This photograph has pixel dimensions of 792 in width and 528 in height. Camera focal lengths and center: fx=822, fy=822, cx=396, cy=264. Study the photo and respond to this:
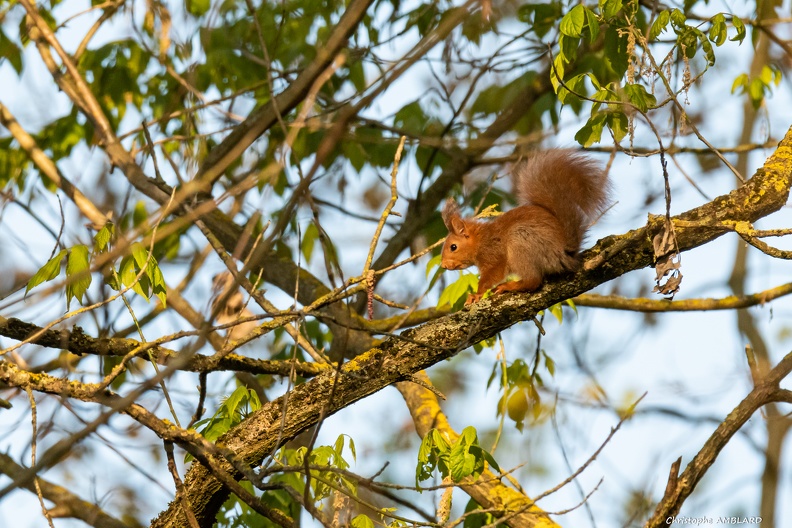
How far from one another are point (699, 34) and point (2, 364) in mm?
2272

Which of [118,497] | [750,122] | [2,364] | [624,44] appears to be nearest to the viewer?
[2,364]

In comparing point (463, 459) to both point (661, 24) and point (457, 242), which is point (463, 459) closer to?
point (661, 24)

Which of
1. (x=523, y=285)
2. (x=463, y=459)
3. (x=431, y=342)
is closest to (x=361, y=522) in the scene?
(x=463, y=459)

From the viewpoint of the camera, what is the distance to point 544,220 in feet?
10.9

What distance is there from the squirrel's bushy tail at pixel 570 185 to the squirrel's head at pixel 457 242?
62 cm

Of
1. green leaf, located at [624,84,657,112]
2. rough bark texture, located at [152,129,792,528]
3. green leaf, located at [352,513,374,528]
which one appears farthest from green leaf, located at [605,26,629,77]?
green leaf, located at [352,513,374,528]

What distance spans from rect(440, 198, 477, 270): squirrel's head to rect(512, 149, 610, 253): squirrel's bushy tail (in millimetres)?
616

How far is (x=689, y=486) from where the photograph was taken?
2.55 m

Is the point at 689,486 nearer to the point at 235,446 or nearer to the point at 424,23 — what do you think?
the point at 235,446

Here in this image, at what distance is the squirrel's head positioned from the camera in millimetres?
3979

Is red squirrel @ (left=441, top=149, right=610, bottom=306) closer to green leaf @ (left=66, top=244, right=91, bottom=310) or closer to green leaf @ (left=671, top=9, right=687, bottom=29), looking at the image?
green leaf @ (left=671, top=9, right=687, bottom=29)

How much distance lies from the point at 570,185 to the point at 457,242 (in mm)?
820

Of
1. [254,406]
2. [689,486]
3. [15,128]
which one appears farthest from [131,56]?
[689,486]

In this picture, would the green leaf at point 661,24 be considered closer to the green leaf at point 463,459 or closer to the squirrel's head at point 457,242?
the green leaf at point 463,459
